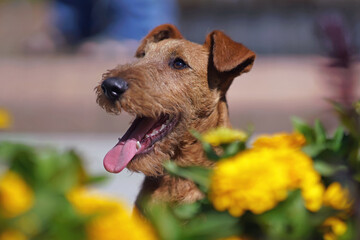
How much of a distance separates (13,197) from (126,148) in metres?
2.11

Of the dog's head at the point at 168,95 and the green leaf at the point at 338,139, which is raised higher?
the green leaf at the point at 338,139

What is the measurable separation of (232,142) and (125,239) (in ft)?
2.07

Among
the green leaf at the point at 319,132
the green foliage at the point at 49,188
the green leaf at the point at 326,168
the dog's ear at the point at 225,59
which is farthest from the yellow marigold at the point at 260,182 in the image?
the dog's ear at the point at 225,59

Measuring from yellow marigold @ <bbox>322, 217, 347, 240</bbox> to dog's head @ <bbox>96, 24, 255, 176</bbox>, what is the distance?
166cm

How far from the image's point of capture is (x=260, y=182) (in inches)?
46.0

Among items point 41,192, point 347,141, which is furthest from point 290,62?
point 41,192

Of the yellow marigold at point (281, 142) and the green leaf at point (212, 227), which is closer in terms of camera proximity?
the green leaf at point (212, 227)

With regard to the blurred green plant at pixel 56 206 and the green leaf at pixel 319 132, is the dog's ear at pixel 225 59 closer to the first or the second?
the green leaf at pixel 319 132

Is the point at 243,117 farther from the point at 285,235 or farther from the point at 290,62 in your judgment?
the point at 285,235

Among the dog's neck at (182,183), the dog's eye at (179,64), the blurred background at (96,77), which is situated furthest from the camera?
the blurred background at (96,77)

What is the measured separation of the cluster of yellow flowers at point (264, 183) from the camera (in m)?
1.17

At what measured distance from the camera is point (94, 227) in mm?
961

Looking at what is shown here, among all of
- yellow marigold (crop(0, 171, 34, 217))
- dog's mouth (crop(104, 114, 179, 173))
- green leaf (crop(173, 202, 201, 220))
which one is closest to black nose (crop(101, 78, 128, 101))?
dog's mouth (crop(104, 114, 179, 173))

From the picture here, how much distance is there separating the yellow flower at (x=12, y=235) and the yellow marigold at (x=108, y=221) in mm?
106
